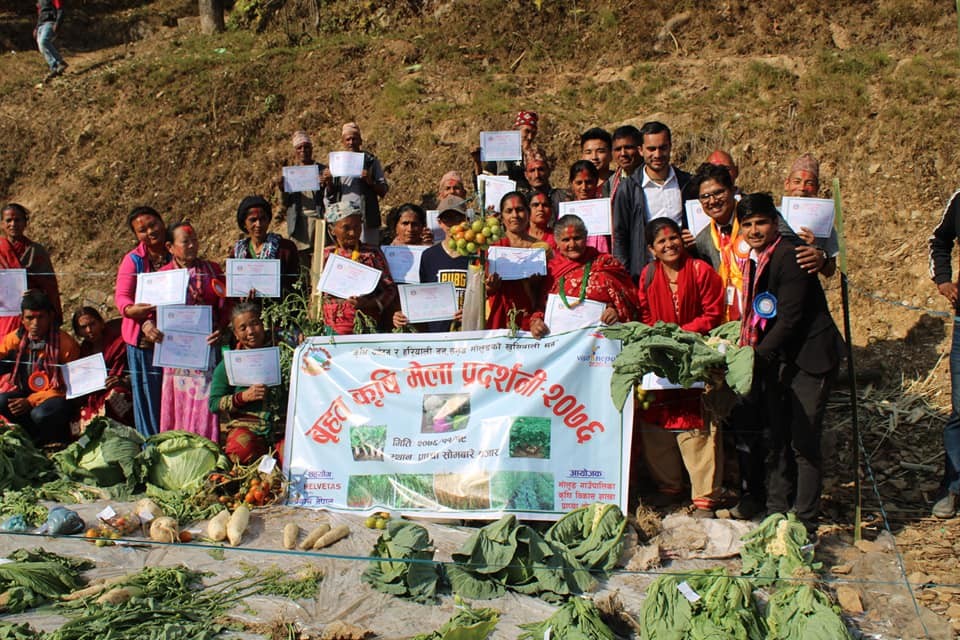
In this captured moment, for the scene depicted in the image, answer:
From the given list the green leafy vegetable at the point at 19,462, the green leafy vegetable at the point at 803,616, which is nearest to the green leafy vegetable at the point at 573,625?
the green leafy vegetable at the point at 803,616

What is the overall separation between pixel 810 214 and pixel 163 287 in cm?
465

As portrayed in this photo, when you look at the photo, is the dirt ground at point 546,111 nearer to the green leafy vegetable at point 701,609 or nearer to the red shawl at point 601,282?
the red shawl at point 601,282

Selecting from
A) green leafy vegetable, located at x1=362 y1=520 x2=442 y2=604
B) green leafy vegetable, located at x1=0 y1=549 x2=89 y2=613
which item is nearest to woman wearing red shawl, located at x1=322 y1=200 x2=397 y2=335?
green leafy vegetable, located at x1=362 y1=520 x2=442 y2=604

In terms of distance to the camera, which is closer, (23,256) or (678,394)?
(678,394)

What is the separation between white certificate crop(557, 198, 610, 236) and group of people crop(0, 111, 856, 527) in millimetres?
70

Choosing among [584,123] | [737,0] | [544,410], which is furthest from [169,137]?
[544,410]

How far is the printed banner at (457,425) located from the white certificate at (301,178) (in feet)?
7.88

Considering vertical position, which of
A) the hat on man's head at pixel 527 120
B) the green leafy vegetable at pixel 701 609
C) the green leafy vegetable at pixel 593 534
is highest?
the hat on man's head at pixel 527 120

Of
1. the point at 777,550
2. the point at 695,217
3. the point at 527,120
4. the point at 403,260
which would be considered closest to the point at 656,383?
the point at 777,550

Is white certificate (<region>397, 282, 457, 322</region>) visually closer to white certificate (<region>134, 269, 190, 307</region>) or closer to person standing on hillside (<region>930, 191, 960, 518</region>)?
white certificate (<region>134, 269, 190, 307</region>)

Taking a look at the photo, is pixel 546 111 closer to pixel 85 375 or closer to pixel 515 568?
pixel 85 375

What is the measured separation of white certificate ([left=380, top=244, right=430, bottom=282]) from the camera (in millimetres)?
6727

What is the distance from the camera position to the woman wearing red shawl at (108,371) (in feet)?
23.0

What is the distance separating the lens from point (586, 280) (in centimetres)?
566
